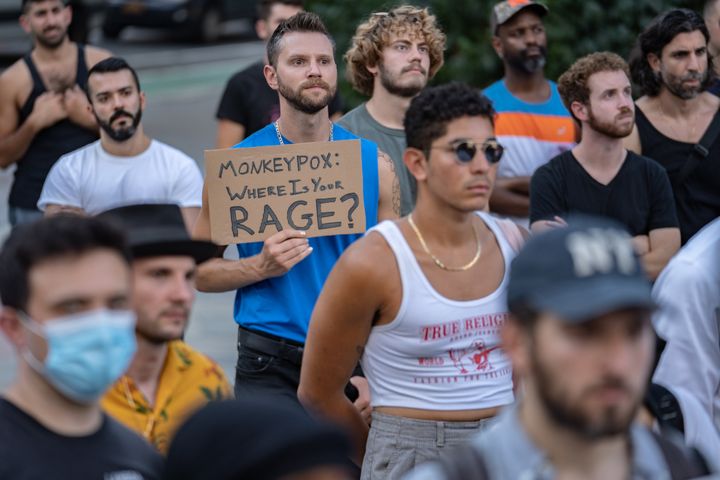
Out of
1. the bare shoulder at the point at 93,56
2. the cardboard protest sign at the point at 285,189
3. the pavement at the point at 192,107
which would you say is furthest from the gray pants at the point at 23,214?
the cardboard protest sign at the point at 285,189

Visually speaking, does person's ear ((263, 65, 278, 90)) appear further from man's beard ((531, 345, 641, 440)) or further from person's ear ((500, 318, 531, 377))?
man's beard ((531, 345, 641, 440))

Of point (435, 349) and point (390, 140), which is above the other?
point (390, 140)

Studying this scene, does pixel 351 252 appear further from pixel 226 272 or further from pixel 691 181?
pixel 691 181

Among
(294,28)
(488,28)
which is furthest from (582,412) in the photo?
(488,28)

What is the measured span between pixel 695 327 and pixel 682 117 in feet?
10.2

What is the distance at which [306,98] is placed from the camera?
5859 mm

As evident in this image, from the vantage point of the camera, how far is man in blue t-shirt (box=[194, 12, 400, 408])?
5.68 metres

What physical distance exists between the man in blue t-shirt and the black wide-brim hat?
1.22m

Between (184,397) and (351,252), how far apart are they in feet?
2.50

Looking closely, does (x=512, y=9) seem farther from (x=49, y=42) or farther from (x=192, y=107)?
(x=192, y=107)

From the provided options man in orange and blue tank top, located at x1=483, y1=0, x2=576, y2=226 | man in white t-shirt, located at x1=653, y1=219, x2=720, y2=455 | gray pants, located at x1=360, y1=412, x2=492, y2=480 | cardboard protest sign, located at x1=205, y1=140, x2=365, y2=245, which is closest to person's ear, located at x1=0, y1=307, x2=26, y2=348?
gray pants, located at x1=360, y1=412, x2=492, y2=480

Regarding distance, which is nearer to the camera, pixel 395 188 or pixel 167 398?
pixel 167 398

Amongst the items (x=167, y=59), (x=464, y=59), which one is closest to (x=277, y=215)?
(x=464, y=59)

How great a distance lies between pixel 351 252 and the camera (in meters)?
4.56
